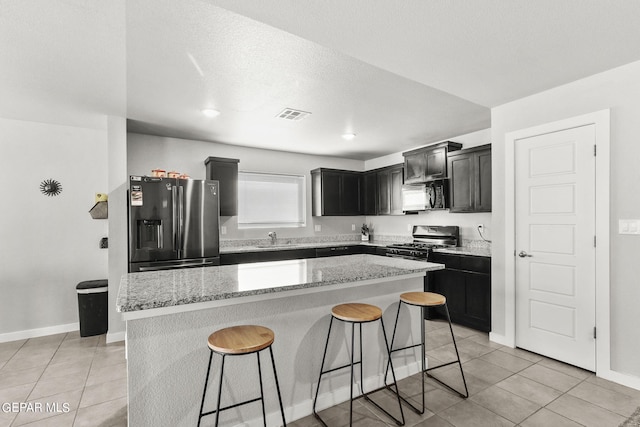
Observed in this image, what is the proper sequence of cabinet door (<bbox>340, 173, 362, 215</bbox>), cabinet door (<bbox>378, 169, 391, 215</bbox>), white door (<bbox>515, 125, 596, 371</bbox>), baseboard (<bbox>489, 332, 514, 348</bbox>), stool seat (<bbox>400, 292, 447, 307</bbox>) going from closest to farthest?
stool seat (<bbox>400, 292, 447, 307</bbox>) → white door (<bbox>515, 125, 596, 371</bbox>) → baseboard (<bbox>489, 332, 514, 348</bbox>) → cabinet door (<bbox>378, 169, 391, 215</bbox>) → cabinet door (<bbox>340, 173, 362, 215</bbox>)

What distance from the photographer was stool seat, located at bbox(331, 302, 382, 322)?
73.1 inches

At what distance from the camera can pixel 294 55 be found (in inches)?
89.4

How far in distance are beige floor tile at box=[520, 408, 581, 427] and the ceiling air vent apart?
10.4 ft

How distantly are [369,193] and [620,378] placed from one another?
401 centimetres

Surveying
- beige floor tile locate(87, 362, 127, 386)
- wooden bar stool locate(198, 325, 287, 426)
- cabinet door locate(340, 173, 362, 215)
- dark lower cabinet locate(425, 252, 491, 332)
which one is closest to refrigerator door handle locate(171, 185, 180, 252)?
beige floor tile locate(87, 362, 127, 386)

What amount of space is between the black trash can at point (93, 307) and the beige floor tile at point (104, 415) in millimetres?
1738

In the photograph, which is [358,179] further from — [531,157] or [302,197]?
[531,157]

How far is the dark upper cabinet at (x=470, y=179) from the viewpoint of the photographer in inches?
147

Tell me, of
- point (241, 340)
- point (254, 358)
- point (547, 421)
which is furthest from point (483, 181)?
point (241, 340)

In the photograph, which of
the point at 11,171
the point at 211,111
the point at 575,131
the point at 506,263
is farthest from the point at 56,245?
the point at 575,131

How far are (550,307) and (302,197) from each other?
12.4 ft

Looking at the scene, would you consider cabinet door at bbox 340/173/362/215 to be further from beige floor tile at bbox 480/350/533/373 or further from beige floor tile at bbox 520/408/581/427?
beige floor tile at bbox 520/408/581/427

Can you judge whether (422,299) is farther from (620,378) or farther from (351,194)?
(351,194)

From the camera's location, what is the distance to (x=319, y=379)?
78.2 inches
